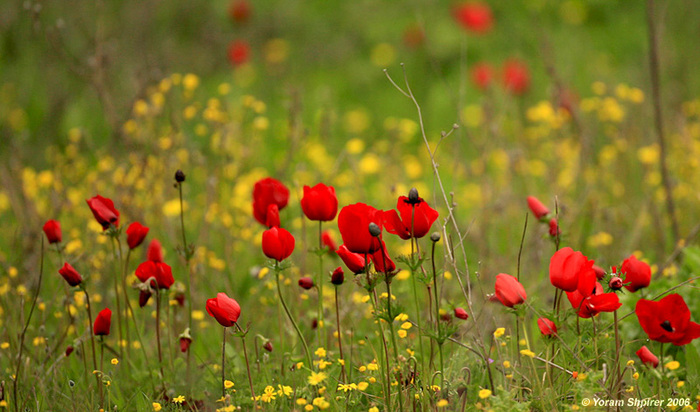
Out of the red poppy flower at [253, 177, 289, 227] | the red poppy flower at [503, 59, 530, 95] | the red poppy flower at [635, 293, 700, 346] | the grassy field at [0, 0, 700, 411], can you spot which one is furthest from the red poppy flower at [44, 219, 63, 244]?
the red poppy flower at [503, 59, 530, 95]

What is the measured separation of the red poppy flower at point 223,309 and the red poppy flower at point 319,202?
27cm

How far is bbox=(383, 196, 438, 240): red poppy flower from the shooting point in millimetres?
1383

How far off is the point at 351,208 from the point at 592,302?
503mm

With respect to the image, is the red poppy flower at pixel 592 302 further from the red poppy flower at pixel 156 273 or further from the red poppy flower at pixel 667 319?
the red poppy flower at pixel 156 273

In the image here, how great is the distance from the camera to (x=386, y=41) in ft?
18.8

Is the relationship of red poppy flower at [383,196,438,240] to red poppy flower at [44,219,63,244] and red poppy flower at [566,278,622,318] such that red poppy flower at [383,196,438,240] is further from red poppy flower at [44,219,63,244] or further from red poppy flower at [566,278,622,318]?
red poppy flower at [44,219,63,244]

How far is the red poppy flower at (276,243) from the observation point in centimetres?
145

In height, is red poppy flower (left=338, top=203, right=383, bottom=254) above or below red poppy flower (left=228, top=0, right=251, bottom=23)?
below

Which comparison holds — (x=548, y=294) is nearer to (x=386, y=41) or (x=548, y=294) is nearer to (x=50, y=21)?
(x=386, y=41)

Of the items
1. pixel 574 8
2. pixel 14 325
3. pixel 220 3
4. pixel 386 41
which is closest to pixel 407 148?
pixel 386 41

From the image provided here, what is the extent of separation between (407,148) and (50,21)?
2.97 metres

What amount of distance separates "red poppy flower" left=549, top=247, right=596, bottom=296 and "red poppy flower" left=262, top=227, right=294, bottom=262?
1.75ft

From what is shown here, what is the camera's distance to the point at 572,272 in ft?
4.42

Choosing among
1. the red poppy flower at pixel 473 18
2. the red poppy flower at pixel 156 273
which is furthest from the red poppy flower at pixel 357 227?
→ the red poppy flower at pixel 473 18
